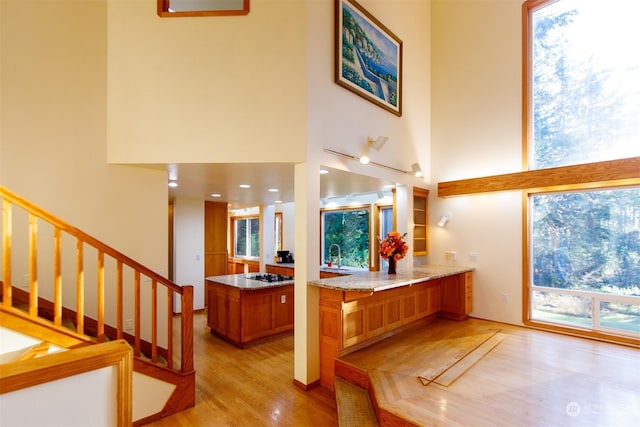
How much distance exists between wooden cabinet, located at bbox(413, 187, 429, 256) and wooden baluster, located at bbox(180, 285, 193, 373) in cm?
356

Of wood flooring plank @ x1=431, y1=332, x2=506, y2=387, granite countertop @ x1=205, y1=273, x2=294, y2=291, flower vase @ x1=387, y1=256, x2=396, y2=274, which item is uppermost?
flower vase @ x1=387, y1=256, x2=396, y2=274

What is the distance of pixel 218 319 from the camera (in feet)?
15.5

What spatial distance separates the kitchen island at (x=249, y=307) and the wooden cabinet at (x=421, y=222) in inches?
88.1

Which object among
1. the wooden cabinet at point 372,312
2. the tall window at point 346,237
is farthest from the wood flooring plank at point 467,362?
the tall window at point 346,237

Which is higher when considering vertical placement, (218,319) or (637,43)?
(637,43)

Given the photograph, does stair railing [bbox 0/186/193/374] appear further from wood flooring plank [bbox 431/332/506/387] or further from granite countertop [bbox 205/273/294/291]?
wood flooring plank [bbox 431/332/506/387]

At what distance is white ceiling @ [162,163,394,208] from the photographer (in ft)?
11.5

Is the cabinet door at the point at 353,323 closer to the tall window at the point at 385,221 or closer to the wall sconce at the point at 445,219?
the wall sconce at the point at 445,219

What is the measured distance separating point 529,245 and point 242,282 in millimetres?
4189

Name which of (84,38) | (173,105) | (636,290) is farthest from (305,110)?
(636,290)

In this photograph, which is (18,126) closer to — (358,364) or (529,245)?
(358,364)

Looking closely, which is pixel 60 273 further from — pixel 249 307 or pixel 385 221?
pixel 385 221

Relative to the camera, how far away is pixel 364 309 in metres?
3.41

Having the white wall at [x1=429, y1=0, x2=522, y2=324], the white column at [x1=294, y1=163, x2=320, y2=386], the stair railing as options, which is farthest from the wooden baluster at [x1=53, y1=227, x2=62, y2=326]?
the white wall at [x1=429, y1=0, x2=522, y2=324]
